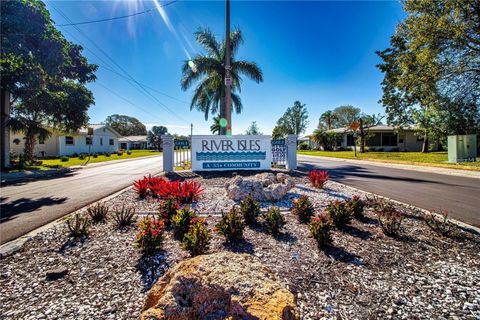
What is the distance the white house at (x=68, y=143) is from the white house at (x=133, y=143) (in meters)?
25.0

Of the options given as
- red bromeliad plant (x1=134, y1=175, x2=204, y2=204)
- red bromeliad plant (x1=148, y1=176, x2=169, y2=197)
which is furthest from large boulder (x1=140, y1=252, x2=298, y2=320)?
red bromeliad plant (x1=148, y1=176, x2=169, y2=197)

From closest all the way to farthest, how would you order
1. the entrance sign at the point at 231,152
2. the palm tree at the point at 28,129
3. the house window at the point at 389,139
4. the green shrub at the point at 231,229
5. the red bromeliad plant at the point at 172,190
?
the green shrub at the point at 231,229 → the red bromeliad plant at the point at 172,190 → the entrance sign at the point at 231,152 → the palm tree at the point at 28,129 → the house window at the point at 389,139

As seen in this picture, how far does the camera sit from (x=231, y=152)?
11.7 metres

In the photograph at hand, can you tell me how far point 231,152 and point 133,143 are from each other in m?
64.9

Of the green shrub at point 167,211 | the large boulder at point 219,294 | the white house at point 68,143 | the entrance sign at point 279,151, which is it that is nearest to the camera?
the large boulder at point 219,294

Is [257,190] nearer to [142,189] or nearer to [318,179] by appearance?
[318,179]

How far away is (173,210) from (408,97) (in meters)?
24.5

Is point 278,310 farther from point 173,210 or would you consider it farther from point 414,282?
point 173,210

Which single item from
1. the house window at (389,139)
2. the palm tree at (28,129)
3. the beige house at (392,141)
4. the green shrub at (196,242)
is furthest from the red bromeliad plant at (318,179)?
the house window at (389,139)

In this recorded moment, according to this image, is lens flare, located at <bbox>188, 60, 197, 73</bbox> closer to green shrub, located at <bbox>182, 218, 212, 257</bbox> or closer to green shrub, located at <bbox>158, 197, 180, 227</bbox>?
green shrub, located at <bbox>158, 197, 180, 227</bbox>

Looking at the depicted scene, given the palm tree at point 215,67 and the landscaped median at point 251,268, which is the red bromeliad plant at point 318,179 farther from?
the palm tree at point 215,67

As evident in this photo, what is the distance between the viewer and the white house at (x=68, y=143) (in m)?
29.2

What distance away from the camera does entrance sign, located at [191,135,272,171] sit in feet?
37.7

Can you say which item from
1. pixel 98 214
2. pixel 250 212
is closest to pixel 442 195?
pixel 250 212
